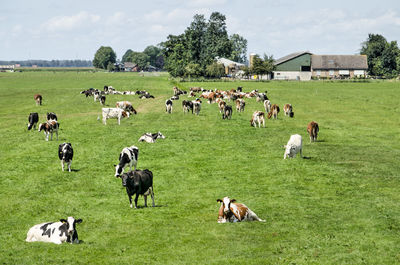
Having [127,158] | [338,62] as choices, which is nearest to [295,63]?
[338,62]

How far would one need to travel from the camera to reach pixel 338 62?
518 ft

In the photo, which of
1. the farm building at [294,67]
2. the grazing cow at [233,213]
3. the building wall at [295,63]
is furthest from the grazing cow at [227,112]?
the building wall at [295,63]

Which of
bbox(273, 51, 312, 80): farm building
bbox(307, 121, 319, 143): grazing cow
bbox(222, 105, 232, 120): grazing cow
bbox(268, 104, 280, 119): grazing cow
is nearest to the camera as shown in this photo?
bbox(307, 121, 319, 143): grazing cow

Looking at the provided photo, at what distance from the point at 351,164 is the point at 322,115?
2669 centimetres

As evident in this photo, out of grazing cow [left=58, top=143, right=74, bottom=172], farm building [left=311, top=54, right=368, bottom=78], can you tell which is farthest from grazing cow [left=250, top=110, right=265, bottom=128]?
farm building [left=311, top=54, right=368, bottom=78]

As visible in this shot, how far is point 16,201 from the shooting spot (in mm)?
20656

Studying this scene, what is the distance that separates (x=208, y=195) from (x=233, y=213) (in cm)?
395

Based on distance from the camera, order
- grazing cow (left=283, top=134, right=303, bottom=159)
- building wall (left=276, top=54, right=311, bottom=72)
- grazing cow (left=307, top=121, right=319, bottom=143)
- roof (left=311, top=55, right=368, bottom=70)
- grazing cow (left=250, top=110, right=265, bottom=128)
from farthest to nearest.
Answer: roof (left=311, top=55, right=368, bottom=70) → building wall (left=276, top=54, right=311, bottom=72) → grazing cow (left=250, top=110, right=265, bottom=128) → grazing cow (left=307, top=121, right=319, bottom=143) → grazing cow (left=283, top=134, right=303, bottom=159)

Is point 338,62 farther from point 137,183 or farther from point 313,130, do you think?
point 137,183

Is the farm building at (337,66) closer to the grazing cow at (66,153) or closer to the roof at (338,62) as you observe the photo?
the roof at (338,62)

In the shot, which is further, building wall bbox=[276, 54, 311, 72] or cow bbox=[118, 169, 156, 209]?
building wall bbox=[276, 54, 311, 72]

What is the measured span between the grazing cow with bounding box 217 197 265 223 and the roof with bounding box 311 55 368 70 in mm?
143237

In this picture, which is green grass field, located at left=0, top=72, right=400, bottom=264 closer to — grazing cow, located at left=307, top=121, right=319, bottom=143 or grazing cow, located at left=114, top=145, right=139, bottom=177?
grazing cow, located at left=114, top=145, right=139, bottom=177

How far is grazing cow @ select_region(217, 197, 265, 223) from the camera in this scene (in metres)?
17.7
